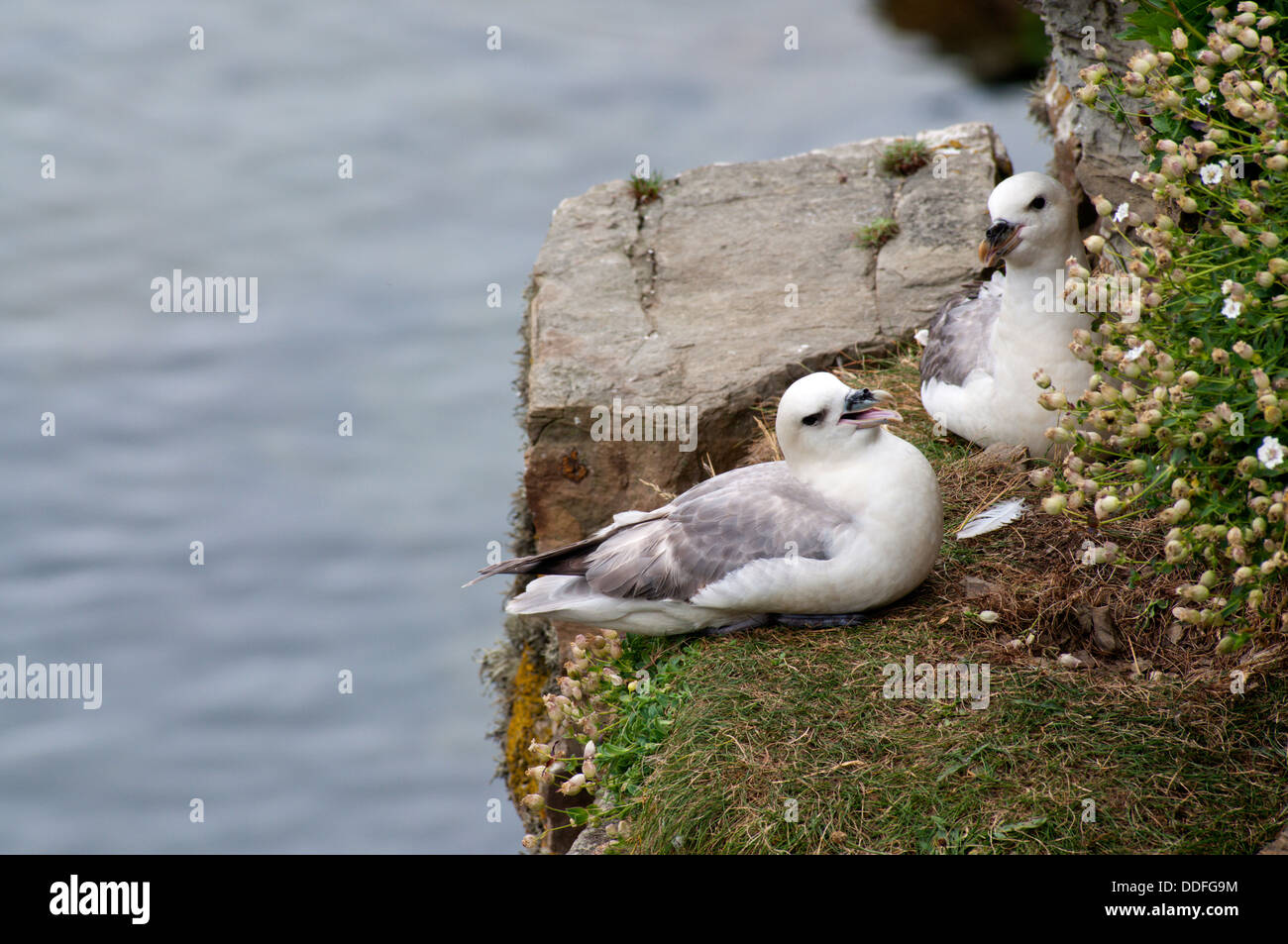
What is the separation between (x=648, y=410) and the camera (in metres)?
5.09

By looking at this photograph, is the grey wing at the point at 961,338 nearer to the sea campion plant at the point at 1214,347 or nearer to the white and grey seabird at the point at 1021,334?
the white and grey seabird at the point at 1021,334

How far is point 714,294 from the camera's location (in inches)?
229

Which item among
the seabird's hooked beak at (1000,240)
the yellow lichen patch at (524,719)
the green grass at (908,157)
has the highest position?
the green grass at (908,157)

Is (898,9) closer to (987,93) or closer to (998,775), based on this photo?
(987,93)

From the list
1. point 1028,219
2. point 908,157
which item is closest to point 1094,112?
point 1028,219

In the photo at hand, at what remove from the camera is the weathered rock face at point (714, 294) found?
5.16 metres

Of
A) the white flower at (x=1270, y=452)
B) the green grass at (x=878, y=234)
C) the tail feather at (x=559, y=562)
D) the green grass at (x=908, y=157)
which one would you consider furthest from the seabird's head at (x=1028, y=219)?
the green grass at (x=908, y=157)

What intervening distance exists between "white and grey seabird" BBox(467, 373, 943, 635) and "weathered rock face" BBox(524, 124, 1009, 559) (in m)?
1.44

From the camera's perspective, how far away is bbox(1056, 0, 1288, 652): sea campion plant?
8.20 ft

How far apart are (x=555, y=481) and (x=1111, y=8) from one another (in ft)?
9.07

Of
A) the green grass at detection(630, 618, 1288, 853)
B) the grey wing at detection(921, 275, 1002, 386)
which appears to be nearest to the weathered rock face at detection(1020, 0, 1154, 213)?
the grey wing at detection(921, 275, 1002, 386)

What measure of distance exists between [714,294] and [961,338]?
165 cm

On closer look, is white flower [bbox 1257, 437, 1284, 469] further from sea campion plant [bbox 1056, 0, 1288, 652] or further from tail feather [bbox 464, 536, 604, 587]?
tail feather [bbox 464, 536, 604, 587]

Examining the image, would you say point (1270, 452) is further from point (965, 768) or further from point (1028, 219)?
point (1028, 219)
